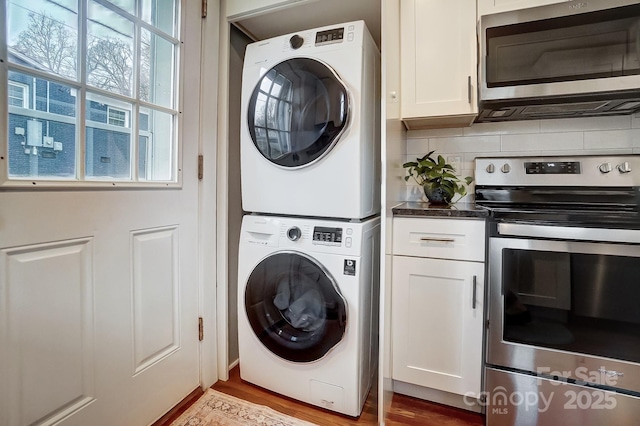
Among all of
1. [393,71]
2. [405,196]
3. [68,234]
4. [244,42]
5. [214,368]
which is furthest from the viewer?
[405,196]

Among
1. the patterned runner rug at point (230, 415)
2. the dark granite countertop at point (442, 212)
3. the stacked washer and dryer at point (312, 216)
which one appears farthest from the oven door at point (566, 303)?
the patterned runner rug at point (230, 415)

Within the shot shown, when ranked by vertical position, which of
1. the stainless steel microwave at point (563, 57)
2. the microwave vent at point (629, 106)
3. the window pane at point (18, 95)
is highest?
the stainless steel microwave at point (563, 57)

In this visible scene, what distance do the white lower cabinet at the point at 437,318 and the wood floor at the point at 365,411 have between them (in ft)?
0.43

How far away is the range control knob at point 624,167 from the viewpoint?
1.43 metres

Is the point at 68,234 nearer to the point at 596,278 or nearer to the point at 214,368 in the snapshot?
the point at 214,368

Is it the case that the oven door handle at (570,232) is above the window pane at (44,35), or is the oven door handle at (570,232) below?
below

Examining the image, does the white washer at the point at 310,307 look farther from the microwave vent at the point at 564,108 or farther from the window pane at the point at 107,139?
the microwave vent at the point at 564,108

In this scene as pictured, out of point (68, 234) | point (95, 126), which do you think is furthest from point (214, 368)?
point (95, 126)

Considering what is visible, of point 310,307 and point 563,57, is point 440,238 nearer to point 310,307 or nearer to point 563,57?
point 310,307

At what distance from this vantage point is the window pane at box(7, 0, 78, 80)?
2.70ft

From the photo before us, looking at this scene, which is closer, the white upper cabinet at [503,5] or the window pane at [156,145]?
the window pane at [156,145]

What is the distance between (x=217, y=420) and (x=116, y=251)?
85 cm

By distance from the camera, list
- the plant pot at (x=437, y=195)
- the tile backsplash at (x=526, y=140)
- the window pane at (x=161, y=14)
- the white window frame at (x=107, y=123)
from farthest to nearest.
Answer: the plant pot at (x=437, y=195) < the tile backsplash at (x=526, y=140) < the window pane at (x=161, y=14) < the white window frame at (x=107, y=123)

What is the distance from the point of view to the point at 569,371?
115 centimetres
